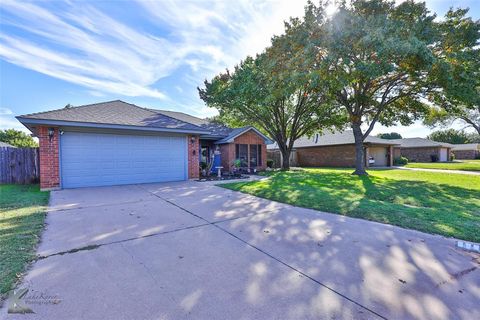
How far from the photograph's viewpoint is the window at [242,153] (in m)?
16.6

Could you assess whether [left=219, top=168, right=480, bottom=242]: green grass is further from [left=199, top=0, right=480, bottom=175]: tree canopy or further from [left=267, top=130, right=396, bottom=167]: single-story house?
[left=267, top=130, right=396, bottom=167]: single-story house

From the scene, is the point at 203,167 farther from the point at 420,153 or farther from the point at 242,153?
the point at 420,153

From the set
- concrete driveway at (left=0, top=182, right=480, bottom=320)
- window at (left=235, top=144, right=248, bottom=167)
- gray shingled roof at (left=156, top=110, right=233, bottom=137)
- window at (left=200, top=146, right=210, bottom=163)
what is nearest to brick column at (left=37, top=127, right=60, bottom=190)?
concrete driveway at (left=0, top=182, right=480, bottom=320)

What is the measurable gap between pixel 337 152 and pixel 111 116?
21.3m

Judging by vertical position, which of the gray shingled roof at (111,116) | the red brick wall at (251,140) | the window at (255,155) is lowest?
the window at (255,155)

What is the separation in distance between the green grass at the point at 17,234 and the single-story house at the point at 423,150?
34722 mm

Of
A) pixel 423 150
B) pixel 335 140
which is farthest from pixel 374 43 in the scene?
pixel 423 150

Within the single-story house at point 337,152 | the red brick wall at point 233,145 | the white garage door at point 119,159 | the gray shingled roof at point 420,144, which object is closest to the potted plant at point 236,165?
the red brick wall at point 233,145

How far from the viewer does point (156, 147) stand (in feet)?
36.0

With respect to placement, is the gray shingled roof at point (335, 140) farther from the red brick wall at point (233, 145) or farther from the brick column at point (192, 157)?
the brick column at point (192, 157)

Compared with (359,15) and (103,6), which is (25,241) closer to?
(103,6)

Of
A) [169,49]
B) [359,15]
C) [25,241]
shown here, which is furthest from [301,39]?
[25,241]

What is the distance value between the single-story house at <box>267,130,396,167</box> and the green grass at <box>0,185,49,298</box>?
2089cm

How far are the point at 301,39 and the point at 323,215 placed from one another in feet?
29.3
